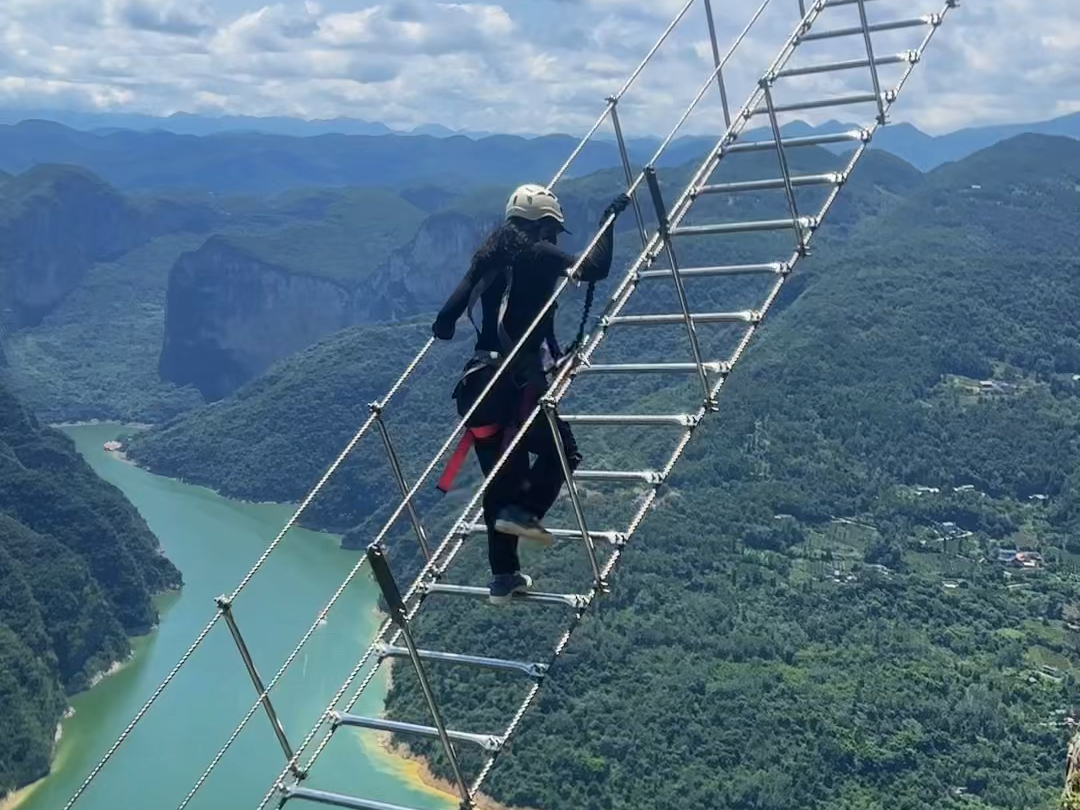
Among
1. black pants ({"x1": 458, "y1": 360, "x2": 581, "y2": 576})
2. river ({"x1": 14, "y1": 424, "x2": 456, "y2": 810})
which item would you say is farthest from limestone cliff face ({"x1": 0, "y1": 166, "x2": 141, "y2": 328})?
black pants ({"x1": 458, "y1": 360, "x2": 581, "y2": 576})

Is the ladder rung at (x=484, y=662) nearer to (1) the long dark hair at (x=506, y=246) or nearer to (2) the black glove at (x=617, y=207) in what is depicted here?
(1) the long dark hair at (x=506, y=246)

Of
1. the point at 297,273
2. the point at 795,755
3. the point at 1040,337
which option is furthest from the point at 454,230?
the point at 795,755

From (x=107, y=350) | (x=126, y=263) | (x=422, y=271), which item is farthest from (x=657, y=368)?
(x=126, y=263)

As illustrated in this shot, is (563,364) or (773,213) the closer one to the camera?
(563,364)

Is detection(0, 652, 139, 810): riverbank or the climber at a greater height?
the climber

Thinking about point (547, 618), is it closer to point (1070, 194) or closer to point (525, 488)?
point (525, 488)

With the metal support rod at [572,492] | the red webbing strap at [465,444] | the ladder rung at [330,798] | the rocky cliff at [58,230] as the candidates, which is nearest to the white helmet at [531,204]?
the red webbing strap at [465,444]

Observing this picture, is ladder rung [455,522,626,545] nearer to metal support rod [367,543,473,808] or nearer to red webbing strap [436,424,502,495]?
red webbing strap [436,424,502,495]
